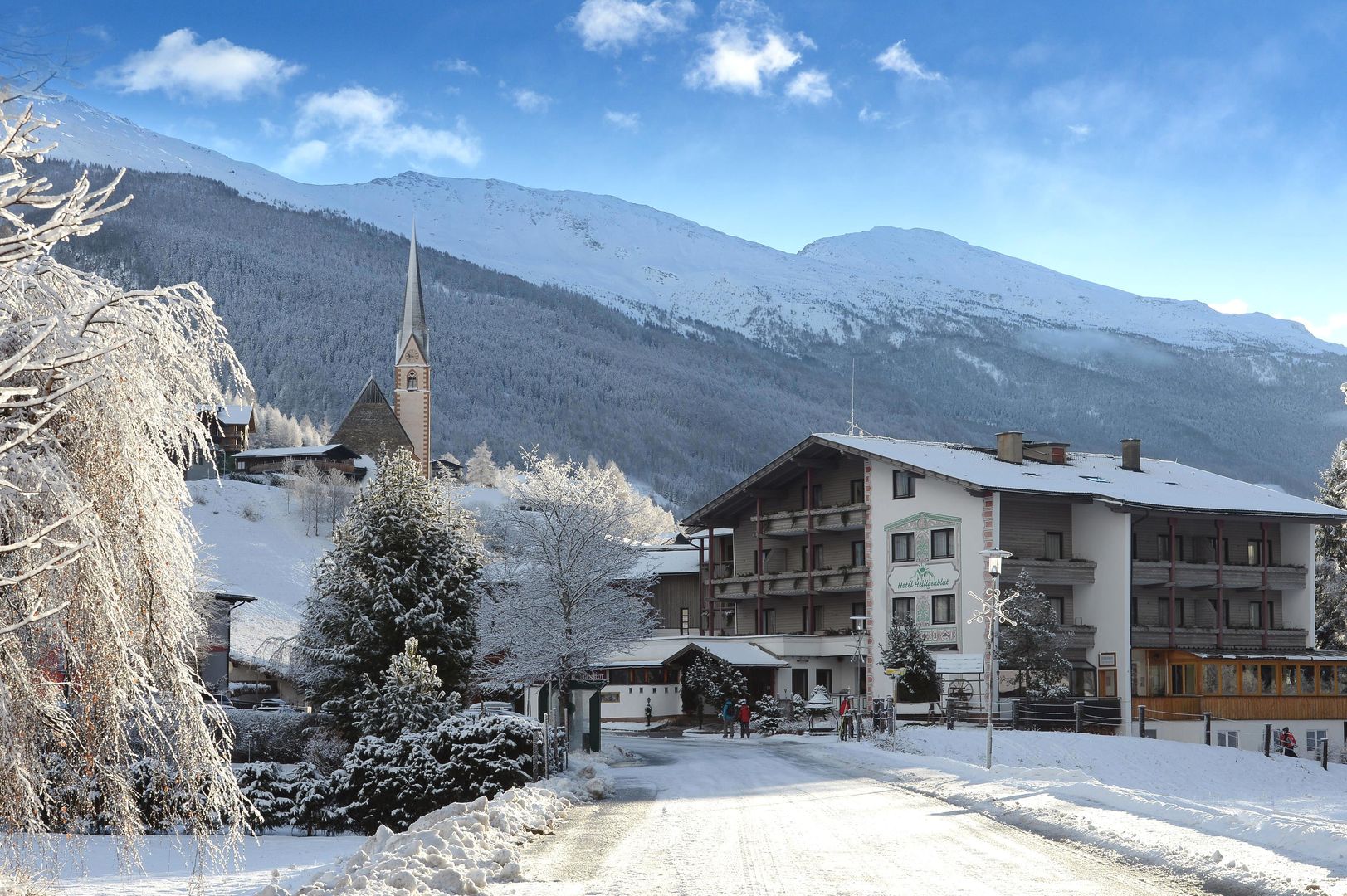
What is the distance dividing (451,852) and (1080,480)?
4908cm

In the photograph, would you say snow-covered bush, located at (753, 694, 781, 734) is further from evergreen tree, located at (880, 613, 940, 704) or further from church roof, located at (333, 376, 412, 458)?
church roof, located at (333, 376, 412, 458)

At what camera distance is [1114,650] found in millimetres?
57094

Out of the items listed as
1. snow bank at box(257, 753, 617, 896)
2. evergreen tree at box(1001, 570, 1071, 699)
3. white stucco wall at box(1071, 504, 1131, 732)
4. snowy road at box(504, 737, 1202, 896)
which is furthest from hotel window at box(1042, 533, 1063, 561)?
snow bank at box(257, 753, 617, 896)

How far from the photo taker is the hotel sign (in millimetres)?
58375

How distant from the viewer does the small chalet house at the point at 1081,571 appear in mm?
57031

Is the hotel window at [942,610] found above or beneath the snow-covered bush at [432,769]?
above

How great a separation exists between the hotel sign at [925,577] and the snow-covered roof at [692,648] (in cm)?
658

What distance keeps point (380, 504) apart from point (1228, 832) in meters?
30.4

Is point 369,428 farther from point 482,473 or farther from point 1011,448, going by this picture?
point 1011,448

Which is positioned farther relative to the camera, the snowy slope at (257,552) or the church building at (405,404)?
the church building at (405,404)

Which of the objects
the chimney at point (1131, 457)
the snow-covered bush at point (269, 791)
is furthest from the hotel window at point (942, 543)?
the snow-covered bush at point (269, 791)

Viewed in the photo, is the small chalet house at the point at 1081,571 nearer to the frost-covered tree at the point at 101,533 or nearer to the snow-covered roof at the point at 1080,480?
the snow-covered roof at the point at 1080,480

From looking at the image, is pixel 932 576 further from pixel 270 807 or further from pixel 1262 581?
pixel 270 807

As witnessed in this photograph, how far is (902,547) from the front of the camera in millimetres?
61281
